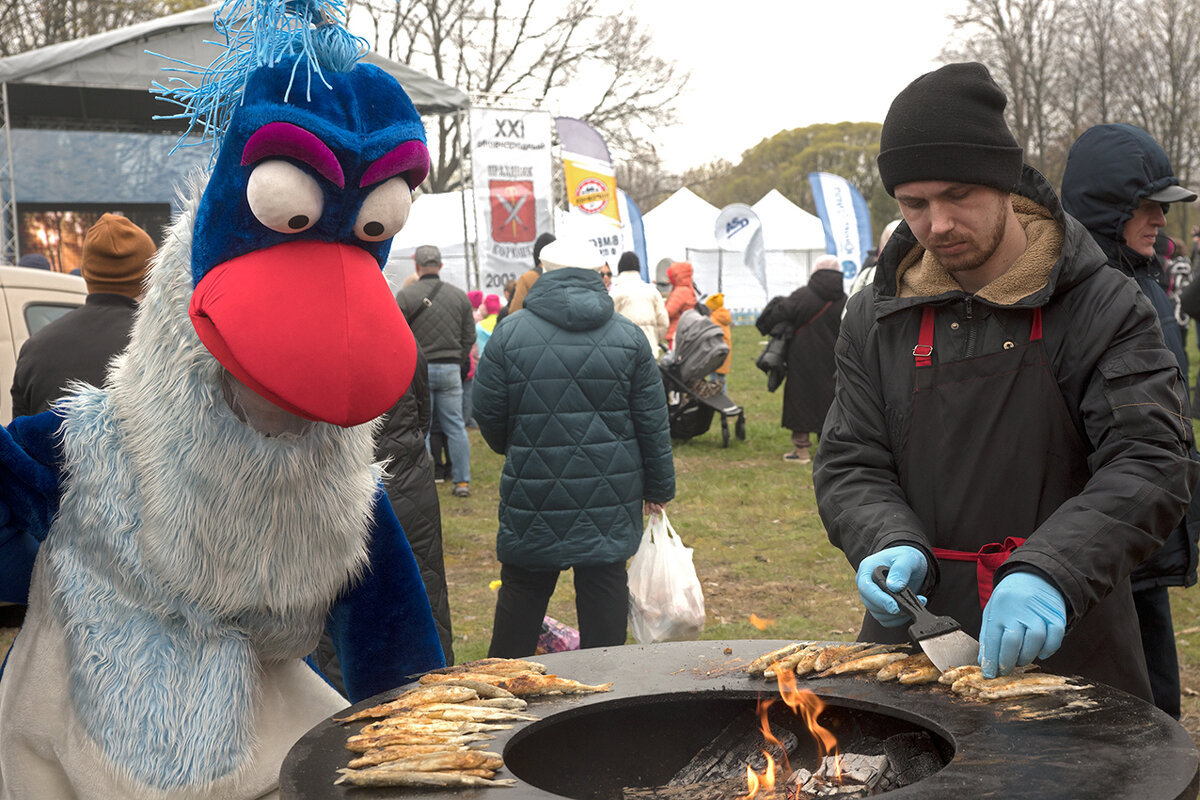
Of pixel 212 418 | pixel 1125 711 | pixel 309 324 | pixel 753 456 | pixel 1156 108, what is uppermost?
pixel 1156 108

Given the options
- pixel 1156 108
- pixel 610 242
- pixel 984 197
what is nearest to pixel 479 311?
pixel 610 242

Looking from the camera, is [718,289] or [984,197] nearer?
[984,197]

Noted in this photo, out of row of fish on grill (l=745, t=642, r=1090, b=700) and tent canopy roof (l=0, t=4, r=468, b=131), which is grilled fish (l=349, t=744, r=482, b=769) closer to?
row of fish on grill (l=745, t=642, r=1090, b=700)

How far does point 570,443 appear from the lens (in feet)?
15.5

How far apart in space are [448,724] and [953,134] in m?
1.55

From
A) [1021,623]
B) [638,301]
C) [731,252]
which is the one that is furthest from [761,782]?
[731,252]

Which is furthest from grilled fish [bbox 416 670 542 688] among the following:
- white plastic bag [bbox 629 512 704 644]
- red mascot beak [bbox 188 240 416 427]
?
white plastic bag [bbox 629 512 704 644]

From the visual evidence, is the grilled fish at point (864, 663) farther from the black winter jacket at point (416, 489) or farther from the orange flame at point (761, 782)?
the black winter jacket at point (416, 489)

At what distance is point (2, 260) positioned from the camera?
1173 centimetres

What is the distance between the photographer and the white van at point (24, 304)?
18.5 ft

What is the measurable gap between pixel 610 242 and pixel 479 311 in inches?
72.6

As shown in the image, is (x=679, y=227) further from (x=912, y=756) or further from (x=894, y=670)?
(x=912, y=756)

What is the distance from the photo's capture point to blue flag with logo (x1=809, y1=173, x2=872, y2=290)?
21953 mm

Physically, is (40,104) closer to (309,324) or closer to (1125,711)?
(309,324)
